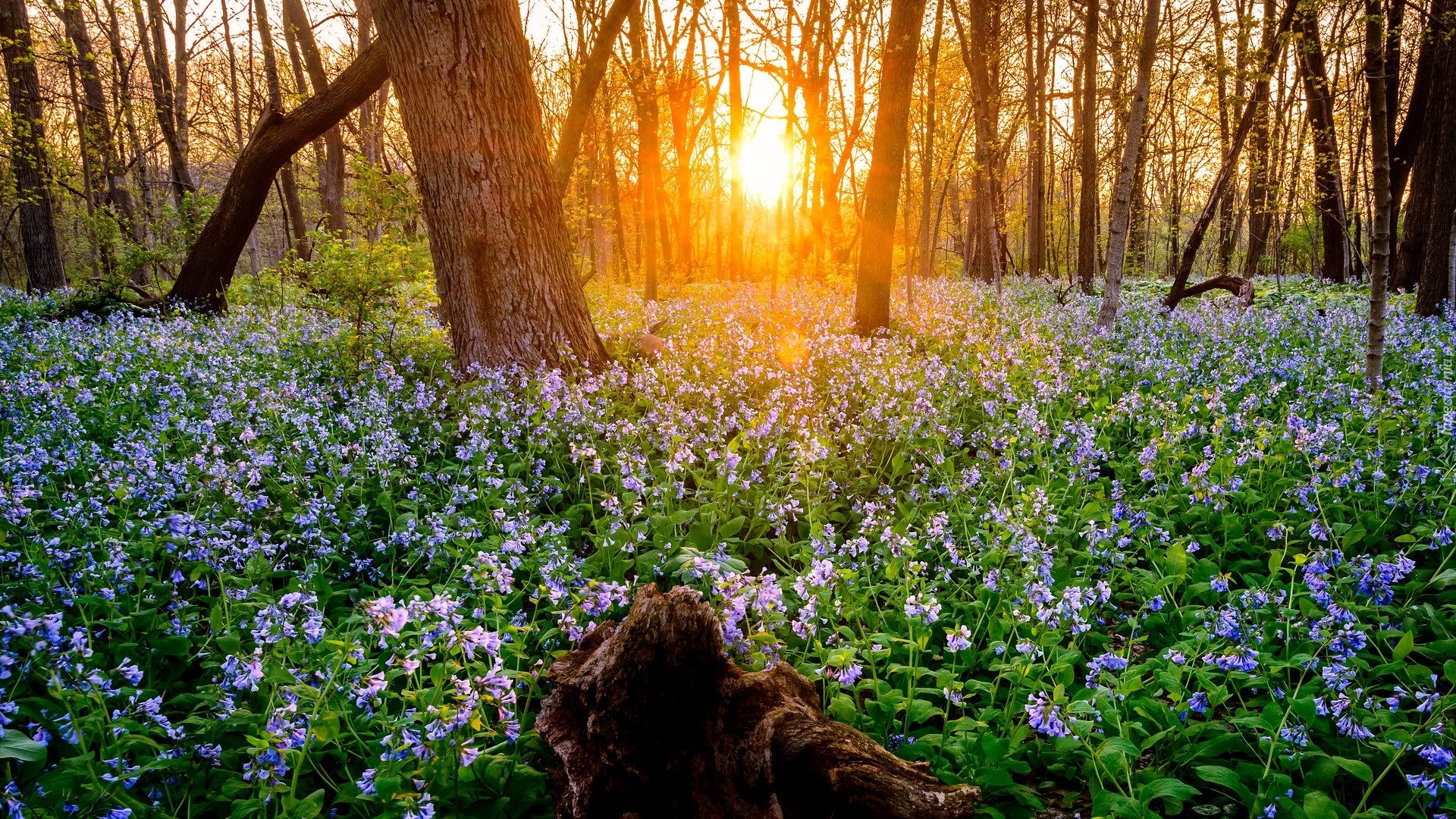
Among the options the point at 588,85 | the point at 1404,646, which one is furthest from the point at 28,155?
the point at 1404,646

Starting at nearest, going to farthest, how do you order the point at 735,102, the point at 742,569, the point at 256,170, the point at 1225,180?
1. the point at 742,569
2. the point at 256,170
3. the point at 1225,180
4. the point at 735,102

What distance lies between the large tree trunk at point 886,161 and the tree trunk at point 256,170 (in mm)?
6549

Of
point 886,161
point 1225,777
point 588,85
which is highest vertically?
point 588,85

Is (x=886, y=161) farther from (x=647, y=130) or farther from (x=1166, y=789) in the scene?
(x=1166, y=789)

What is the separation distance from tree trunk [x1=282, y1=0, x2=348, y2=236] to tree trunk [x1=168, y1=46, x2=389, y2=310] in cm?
329

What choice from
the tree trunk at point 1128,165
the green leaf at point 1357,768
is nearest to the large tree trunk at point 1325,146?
the tree trunk at point 1128,165

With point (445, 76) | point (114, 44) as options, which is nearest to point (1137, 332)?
point (445, 76)

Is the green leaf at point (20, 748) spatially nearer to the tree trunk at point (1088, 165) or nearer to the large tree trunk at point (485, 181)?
the large tree trunk at point (485, 181)

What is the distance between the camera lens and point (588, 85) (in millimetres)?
8891

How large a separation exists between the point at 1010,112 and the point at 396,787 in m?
29.6

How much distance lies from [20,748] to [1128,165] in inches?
415

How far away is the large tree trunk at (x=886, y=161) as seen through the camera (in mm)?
8266

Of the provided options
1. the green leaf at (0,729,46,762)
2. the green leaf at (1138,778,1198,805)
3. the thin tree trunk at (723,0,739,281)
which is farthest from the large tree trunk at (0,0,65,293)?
the green leaf at (1138,778,1198,805)

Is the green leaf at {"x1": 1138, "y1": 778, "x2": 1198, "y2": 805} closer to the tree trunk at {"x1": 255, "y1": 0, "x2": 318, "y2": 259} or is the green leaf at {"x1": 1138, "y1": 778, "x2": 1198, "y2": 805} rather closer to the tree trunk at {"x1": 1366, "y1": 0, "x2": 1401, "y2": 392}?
the tree trunk at {"x1": 1366, "y1": 0, "x2": 1401, "y2": 392}
